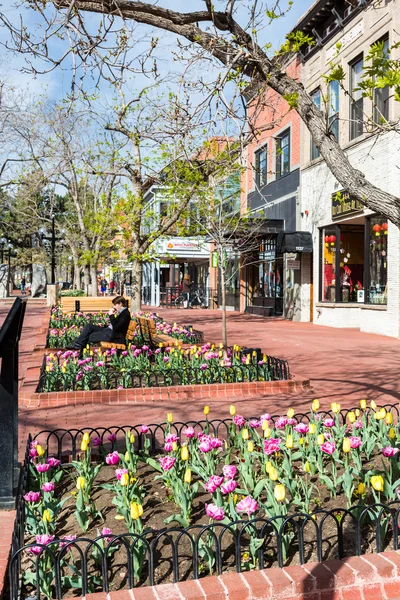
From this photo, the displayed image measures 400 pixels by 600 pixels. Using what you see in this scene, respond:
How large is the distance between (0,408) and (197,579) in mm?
1829

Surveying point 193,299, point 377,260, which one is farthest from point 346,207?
point 193,299

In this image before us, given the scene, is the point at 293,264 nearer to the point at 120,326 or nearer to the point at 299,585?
the point at 120,326

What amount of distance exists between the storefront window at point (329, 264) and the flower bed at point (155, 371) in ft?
37.7

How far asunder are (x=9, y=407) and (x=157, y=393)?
378 centimetres

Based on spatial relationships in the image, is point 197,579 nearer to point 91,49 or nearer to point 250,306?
point 91,49

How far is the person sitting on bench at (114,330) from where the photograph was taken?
9859 mm

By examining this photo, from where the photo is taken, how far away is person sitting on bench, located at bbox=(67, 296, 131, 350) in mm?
9859

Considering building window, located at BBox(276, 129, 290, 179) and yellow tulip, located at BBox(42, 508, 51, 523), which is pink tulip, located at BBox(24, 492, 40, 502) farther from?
building window, located at BBox(276, 129, 290, 179)

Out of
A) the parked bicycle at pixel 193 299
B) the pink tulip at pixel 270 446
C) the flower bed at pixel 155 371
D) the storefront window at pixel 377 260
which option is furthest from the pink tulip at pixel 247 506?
the parked bicycle at pixel 193 299

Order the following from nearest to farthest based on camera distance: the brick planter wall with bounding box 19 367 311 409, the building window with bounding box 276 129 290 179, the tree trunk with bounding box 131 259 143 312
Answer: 1. the brick planter wall with bounding box 19 367 311 409
2. the tree trunk with bounding box 131 259 143 312
3. the building window with bounding box 276 129 290 179

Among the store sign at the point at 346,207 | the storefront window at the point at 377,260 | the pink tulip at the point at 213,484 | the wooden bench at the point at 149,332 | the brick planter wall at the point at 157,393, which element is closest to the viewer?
the pink tulip at the point at 213,484

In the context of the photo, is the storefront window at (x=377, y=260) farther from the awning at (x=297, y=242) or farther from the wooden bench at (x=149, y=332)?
the wooden bench at (x=149, y=332)

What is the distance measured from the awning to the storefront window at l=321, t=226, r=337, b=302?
2.42ft

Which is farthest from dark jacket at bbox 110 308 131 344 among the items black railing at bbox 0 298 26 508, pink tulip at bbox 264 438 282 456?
pink tulip at bbox 264 438 282 456
